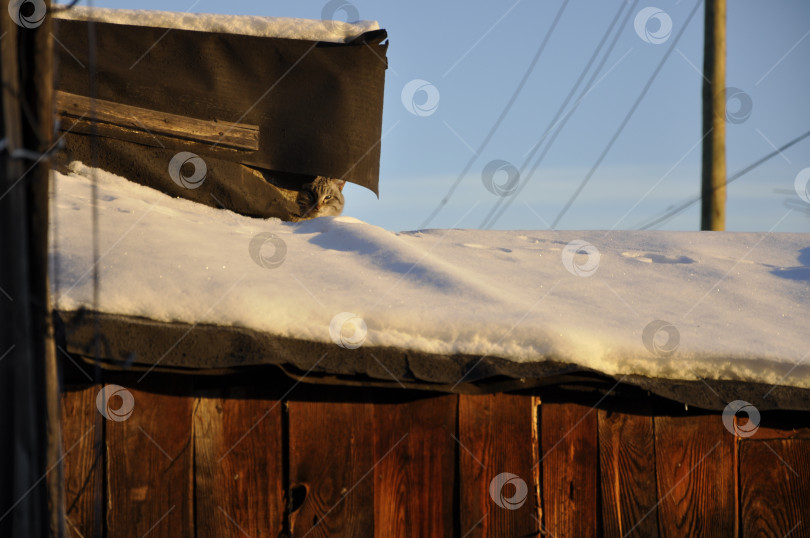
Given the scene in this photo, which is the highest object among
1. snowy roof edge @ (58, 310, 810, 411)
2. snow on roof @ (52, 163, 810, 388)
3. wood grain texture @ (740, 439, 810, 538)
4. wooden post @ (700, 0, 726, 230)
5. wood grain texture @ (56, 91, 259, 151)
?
wooden post @ (700, 0, 726, 230)

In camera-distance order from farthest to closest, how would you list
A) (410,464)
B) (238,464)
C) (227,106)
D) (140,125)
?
1. (227,106)
2. (140,125)
3. (410,464)
4. (238,464)

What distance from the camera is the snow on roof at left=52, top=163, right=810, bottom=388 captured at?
308 cm

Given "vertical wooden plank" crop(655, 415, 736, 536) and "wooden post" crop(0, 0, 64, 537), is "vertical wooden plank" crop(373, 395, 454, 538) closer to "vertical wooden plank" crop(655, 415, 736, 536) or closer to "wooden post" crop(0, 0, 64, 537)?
"vertical wooden plank" crop(655, 415, 736, 536)

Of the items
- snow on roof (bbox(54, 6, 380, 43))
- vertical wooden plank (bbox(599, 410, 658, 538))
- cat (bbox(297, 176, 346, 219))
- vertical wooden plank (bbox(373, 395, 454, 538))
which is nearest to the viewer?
vertical wooden plank (bbox(373, 395, 454, 538))

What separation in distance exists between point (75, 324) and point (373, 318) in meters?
1.26

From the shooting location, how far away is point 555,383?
10.4 ft

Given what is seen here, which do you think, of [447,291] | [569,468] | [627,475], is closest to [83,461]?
[447,291]

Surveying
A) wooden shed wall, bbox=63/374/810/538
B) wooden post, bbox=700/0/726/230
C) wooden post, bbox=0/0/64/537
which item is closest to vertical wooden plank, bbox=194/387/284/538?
wooden shed wall, bbox=63/374/810/538

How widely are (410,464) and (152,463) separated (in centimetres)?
121

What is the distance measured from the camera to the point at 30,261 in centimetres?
251

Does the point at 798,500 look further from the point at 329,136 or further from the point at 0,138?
the point at 329,136

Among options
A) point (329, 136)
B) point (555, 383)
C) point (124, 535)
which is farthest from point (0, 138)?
point (329, 136)

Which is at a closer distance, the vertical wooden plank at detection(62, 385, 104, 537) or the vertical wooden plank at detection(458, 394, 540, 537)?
the vertical wooden plank at detection(62, 385, 104, 537)

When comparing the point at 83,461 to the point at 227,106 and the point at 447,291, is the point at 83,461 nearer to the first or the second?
the point at 447,291
